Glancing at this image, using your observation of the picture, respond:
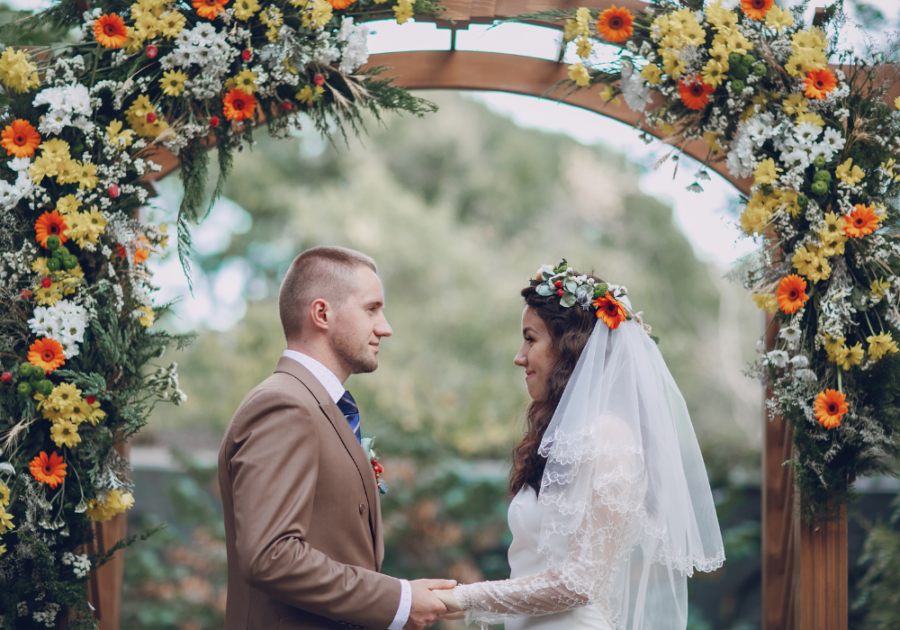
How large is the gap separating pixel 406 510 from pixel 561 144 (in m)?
7.52

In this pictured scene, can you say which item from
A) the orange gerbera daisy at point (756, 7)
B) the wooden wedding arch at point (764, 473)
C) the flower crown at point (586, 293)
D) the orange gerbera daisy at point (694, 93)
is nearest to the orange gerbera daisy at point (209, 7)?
the wooden wedding arch at point (764, 473)

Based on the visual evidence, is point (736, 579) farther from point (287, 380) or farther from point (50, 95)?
point (50, 95)

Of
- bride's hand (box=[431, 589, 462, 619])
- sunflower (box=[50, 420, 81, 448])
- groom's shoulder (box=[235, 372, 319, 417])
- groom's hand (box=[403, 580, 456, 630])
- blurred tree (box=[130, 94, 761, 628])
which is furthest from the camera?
blurred tree (box=[130, 94, 761, 628])

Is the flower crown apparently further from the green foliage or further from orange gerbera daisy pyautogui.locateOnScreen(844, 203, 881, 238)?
the green foliage

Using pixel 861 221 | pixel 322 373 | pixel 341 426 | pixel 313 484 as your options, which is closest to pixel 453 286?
pixel 861 221

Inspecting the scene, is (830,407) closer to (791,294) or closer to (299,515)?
(791,294)

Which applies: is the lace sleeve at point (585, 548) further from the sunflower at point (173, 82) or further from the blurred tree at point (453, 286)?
the blurred tree at point (453, 286)

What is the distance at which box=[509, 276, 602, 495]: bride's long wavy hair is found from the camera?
110 inches

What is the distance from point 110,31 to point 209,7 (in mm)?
384

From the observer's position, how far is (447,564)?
6.94m

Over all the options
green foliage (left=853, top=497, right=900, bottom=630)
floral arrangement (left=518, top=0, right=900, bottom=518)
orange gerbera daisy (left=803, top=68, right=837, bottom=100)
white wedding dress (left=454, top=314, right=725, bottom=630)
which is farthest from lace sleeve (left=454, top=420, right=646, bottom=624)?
green foliage (left=853, top=497, right=900, bottom=630)

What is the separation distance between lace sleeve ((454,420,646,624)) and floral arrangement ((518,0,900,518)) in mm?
822

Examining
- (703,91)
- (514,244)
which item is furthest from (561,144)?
(703,91)

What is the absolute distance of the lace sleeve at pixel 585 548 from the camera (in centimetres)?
241
